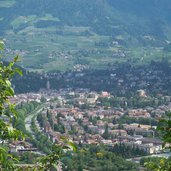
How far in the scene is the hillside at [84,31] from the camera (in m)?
104

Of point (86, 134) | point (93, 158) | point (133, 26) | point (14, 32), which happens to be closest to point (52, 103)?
point (86, 134)

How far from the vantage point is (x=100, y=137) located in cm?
4150

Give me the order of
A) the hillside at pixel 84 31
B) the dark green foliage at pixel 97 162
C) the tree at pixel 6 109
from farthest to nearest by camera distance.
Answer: the hillside at pixel 84 31, the dark green foliage at pixel 97 162, the tree at pixel 6 109

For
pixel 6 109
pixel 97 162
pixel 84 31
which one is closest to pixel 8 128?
pixel 6 109

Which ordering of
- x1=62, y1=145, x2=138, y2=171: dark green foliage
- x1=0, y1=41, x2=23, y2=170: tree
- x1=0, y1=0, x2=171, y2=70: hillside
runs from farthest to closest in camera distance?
x1=0, y1=0, x2=171, y2=70: hillside → x1=62, y1=145, x2=138, y2=171: dark green foliage → x1=0, y1=41, x2=23, y2=170: tree

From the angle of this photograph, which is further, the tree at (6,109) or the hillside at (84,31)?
the hillside at (84,31)

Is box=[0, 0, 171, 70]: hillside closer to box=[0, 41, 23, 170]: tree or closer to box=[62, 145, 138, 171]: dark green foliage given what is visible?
box=[62, 145, 138, 171]: dark green foliage

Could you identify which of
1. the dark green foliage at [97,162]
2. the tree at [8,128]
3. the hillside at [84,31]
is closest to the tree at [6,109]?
the tree at [8,128]

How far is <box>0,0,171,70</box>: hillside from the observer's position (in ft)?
341

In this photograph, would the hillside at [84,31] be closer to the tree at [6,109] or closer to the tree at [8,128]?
the tree at [8,128]

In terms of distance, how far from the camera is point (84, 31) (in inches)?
5384

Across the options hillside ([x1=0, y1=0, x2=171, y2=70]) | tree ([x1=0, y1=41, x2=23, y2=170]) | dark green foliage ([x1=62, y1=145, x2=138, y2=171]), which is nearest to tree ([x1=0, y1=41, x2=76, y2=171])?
tree ([x1=0, y1=41, x2=23, y2=170])

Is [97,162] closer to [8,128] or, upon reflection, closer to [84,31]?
[8,128]

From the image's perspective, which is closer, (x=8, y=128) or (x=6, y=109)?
(x=8, y=128)
